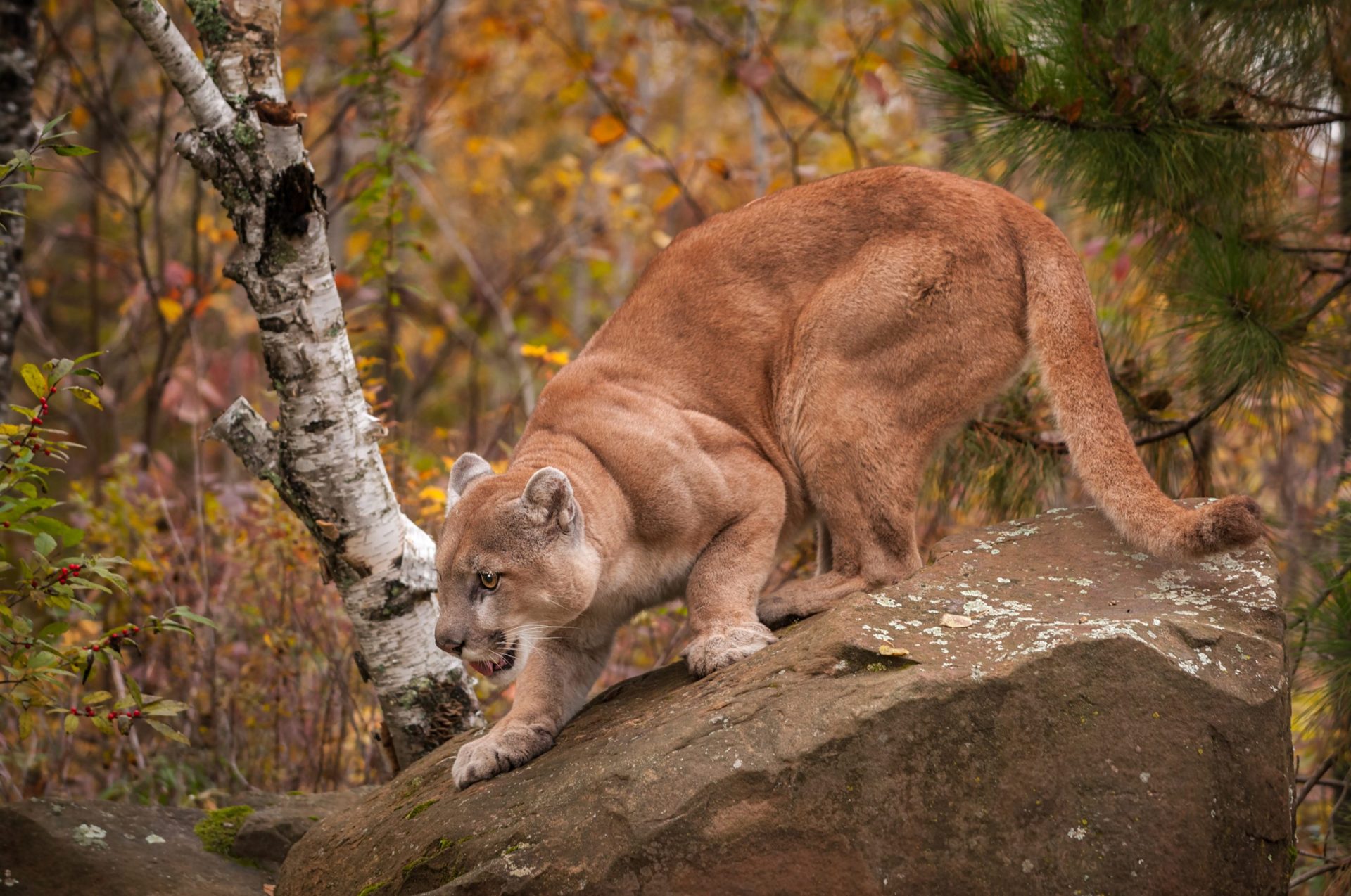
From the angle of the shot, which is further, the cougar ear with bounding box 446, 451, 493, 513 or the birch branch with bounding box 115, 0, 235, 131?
the cougar ear with bounding box 446, 451, 493, 513

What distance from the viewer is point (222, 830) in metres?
4.95

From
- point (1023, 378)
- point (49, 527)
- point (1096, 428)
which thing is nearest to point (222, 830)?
point (49, 527)

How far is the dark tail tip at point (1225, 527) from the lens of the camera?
3781 mm

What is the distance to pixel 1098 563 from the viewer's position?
422cm

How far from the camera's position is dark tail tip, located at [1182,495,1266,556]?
3.78 metres

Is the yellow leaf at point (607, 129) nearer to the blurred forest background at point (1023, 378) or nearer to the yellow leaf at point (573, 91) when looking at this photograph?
the blurred forest background at point (1023, 378)

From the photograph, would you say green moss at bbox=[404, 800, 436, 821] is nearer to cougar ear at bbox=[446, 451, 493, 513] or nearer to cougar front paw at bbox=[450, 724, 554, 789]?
cougar front paw at bbox=[450, 724, 554, 789]

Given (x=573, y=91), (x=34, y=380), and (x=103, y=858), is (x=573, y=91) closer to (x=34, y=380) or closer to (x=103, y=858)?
(x=34, y=380)

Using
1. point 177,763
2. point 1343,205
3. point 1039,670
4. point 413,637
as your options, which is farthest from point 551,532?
point 1343,205

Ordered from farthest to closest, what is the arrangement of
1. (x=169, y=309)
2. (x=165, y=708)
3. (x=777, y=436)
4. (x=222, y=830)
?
(x=169, y=309), (x=777, y=436), (x=222, y=830), (x=165, y=708)

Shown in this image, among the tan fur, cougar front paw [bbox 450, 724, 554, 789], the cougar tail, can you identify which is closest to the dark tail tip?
the cougar tail

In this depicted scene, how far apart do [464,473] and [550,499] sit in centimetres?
80

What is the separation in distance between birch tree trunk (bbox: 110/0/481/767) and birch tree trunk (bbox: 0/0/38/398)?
1458 mm

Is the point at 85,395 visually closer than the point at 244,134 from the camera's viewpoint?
Yes
